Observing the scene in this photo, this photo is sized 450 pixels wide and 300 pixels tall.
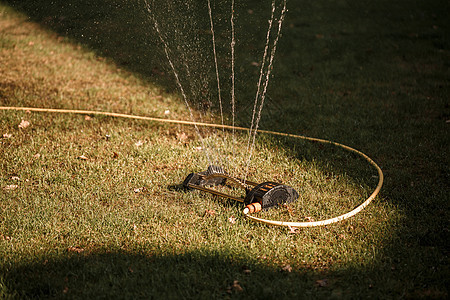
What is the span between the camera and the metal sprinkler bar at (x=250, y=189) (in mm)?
2941

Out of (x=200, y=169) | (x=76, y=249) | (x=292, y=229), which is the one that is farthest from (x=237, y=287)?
(x=200, y=169)

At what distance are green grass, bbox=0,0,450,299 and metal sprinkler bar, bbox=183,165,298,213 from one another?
0.08 meters

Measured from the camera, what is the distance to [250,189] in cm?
316

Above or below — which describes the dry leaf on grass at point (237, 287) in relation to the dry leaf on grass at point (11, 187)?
above

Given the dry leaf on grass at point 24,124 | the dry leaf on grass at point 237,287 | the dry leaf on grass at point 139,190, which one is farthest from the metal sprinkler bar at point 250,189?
the dry leaf on grass at point 24,124

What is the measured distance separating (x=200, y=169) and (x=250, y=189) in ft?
2.32

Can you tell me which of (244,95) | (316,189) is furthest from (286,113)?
(316,189)

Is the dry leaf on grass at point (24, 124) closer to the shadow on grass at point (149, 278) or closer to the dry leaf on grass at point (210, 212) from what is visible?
the shadow on grass at point (149, 278)

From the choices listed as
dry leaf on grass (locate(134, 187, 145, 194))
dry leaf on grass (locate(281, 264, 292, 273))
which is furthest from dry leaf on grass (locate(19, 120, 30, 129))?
dry leaf on grass (locate(281, 264, 292, 273))

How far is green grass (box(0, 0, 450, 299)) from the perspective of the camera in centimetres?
242

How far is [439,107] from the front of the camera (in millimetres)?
5035

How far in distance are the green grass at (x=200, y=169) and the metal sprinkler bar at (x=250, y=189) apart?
8cm

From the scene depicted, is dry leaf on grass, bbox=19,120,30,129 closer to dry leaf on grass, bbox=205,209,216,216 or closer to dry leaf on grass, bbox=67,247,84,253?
dry leaf on grass, bbox=67,247,84,253

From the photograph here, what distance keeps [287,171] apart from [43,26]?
18.8ft
